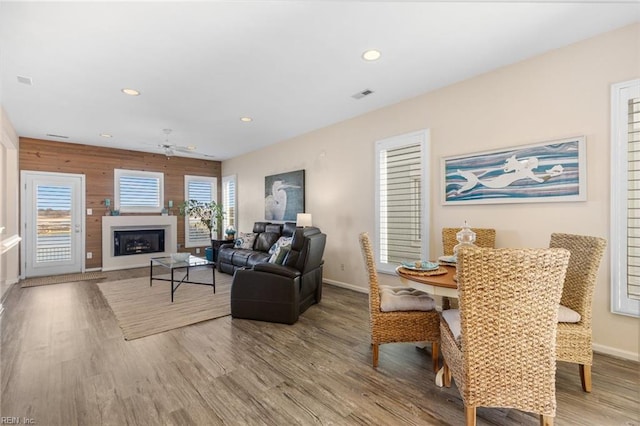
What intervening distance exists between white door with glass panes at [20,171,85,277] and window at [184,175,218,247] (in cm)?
218

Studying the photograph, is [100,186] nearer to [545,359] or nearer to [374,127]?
[374,127]

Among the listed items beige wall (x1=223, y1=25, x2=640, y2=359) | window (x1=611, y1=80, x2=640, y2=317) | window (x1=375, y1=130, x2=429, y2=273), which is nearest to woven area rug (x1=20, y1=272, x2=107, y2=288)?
beige wall (x1=223, y1=25, x2=640, y2=359)

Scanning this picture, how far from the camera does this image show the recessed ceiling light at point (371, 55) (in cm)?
279

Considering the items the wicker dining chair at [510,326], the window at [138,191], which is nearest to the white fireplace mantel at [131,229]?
the window at [138,191]

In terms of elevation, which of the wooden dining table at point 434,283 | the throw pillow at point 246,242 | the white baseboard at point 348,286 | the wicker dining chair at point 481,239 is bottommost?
the white baseboard at point 348,286

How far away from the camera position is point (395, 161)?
13.7 feet

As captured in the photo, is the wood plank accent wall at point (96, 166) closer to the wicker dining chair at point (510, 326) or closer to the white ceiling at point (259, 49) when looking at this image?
the white ceiling at point (259, 49)

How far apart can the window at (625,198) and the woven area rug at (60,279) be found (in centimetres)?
776

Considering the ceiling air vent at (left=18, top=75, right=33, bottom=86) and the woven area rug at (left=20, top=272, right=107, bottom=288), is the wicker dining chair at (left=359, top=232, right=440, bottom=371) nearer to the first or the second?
the ceiling air vent at (left=18, top=75, right=33, bottom=86)

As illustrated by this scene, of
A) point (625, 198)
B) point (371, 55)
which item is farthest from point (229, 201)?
point (625, 198)

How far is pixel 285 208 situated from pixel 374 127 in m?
2.63

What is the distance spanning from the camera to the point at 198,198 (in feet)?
26.3

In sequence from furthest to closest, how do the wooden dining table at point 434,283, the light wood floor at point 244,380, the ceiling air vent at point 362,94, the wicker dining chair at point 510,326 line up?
the ceiling air vent at point 362,94, the wooden dining table at point 434,283, the light wood floor at point 244,380, the wicker dining chair at point 510,326

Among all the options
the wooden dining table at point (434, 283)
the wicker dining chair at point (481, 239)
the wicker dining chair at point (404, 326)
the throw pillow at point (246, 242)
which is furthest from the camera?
the throw pillow at point (246, 242)
